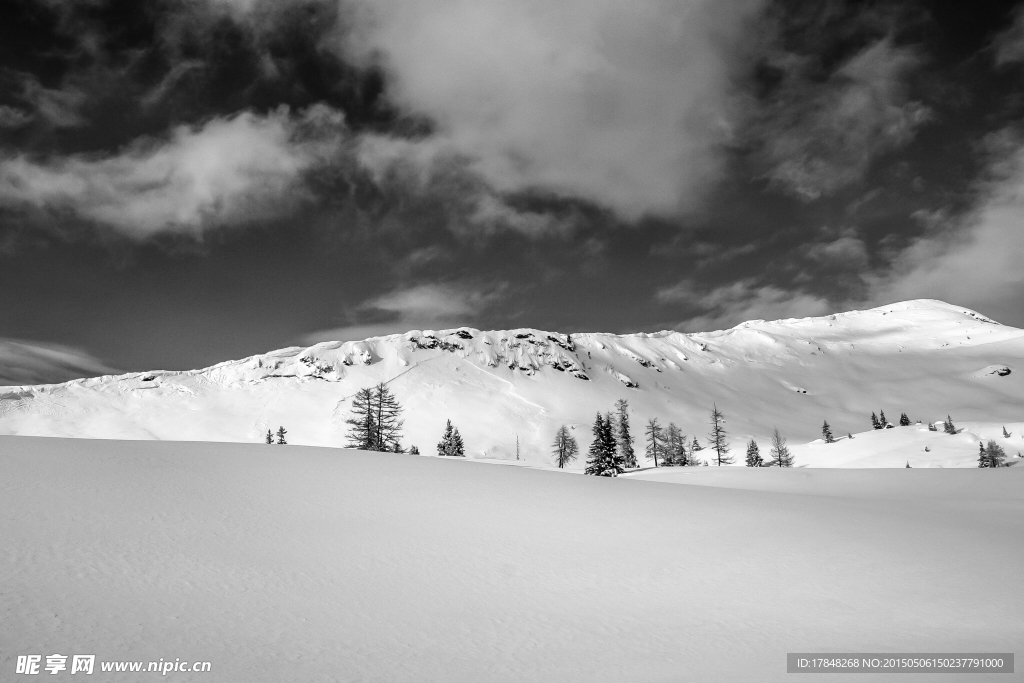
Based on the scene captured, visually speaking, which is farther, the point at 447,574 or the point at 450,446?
the point at 450,446

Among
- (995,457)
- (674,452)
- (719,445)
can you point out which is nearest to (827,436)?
(719,445)

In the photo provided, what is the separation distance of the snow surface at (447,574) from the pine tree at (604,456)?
1411 inches

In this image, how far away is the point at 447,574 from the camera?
11414mm

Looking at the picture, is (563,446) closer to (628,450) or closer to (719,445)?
(628,450)

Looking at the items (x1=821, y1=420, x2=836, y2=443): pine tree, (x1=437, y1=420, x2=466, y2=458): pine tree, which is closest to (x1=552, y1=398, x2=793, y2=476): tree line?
(x1=821, y1=420, x2=836, y2=443): pine tree

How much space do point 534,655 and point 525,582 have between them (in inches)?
125

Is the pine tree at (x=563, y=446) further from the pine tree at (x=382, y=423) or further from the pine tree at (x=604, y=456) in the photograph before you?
the pine tree at (x=382, y=423)

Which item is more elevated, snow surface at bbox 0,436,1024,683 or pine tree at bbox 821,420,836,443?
pine tree at bbox 821,420,836,443

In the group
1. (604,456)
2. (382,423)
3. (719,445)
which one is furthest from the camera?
(719,445)

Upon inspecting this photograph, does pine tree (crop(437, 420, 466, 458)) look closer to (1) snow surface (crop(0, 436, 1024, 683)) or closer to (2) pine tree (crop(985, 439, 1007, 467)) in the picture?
(1) snow surface (crop(0, 436, 1024, 683))

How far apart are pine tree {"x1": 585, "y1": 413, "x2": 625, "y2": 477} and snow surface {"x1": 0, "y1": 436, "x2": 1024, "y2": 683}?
3584 cm

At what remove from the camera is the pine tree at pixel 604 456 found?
5447 cm

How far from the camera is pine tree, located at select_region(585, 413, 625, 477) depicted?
54469mm

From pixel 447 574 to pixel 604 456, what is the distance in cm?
4576
